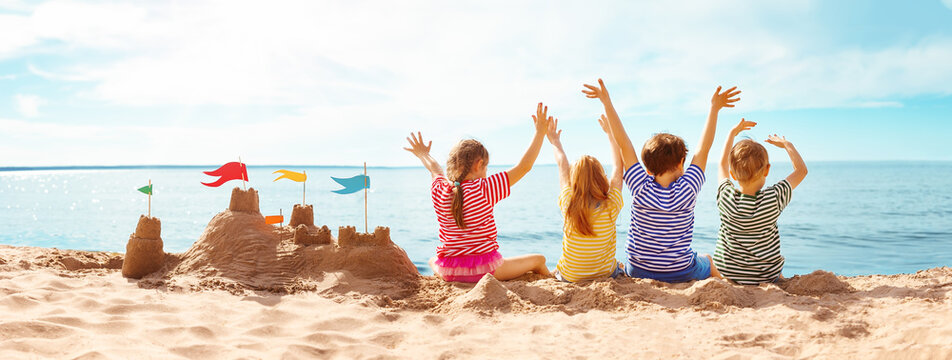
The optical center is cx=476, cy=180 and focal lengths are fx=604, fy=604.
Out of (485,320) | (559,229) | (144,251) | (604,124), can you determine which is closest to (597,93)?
(604,124)

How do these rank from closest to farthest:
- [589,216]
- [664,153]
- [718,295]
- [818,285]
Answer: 1. [718,295]
2. [818,285]
3. [664,153]
4. [589,216]

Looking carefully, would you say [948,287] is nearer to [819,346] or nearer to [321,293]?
[819,346]

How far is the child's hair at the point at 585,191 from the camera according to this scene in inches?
177

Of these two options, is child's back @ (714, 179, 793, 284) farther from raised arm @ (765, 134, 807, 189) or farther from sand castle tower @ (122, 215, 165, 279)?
sand castle tower @ (122, 215, 165, 279)

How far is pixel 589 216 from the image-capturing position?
455 centimetres

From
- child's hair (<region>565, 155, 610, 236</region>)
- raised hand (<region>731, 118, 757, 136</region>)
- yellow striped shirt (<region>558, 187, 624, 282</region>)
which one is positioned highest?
raised hand (<region>731, 118, 757, 136</region>)

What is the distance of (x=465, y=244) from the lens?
4.93 meters

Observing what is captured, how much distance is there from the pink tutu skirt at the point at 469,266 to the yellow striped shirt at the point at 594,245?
0.59 m

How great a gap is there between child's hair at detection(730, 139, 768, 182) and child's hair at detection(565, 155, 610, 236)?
3.14 ft

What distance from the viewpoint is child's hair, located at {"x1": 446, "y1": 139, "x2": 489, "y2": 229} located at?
4.69 meters

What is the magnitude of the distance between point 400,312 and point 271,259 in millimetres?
1647

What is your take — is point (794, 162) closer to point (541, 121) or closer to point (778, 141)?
point (778, 141)

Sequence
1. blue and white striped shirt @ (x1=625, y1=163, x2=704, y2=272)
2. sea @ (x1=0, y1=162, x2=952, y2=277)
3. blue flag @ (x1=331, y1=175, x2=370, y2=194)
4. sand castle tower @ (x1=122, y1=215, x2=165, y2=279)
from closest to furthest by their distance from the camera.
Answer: blue and white striped shirt @ (x1=625, y1=163, x2=704, y2=272) < sand castle tower @ (x1=122, y1=215, x2=165, y2=279) < blue flag @ (x1=331, y1=175, x2=370, y2=194) < sea @ (x1=0, y1=162, x2=952, y2=277)

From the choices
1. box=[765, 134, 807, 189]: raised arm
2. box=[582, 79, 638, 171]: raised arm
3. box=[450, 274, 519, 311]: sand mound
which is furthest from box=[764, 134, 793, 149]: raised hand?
box=[450, 274, 519, 311]: sand mound
